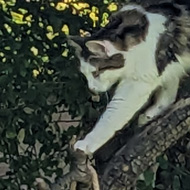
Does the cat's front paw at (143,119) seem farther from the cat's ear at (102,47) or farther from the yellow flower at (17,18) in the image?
the yellow flower at (17,18)

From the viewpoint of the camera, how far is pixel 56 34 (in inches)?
67.4

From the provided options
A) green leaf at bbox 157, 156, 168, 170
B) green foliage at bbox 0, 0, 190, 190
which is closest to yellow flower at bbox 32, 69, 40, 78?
green foliage at bbox 0, 0, 190, 190

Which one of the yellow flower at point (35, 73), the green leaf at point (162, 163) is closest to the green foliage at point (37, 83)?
the yellow flower at point (35, 73)

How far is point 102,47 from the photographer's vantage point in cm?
123

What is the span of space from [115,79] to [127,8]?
0.40 feet

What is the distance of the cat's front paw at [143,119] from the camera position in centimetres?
126

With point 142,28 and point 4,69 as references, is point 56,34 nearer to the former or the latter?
point 4,69

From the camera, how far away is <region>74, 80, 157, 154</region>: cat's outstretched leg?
123 centimetres

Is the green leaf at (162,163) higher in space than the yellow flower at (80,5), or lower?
lower

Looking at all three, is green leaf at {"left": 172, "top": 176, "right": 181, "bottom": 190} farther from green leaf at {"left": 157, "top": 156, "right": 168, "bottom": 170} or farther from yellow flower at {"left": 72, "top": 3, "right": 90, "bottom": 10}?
yellow flower at {"left": 72, "top": 3, "right": 90, "bottom": 10}

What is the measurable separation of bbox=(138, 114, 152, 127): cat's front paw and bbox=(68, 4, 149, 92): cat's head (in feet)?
0.24

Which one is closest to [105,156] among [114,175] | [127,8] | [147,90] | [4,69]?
[114,175]

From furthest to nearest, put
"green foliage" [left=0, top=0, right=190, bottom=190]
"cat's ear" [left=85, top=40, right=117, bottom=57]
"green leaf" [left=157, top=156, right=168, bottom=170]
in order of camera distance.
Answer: "green foliage" [left=0, top=0, right=190, bottom=190], "green leaf" [left=157, top=156, right=168, bottom=170], "cat's ear" [left=85, top=40, right=117, bottom=57]

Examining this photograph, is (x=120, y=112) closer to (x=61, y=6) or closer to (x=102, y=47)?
(x=102, y=47)
